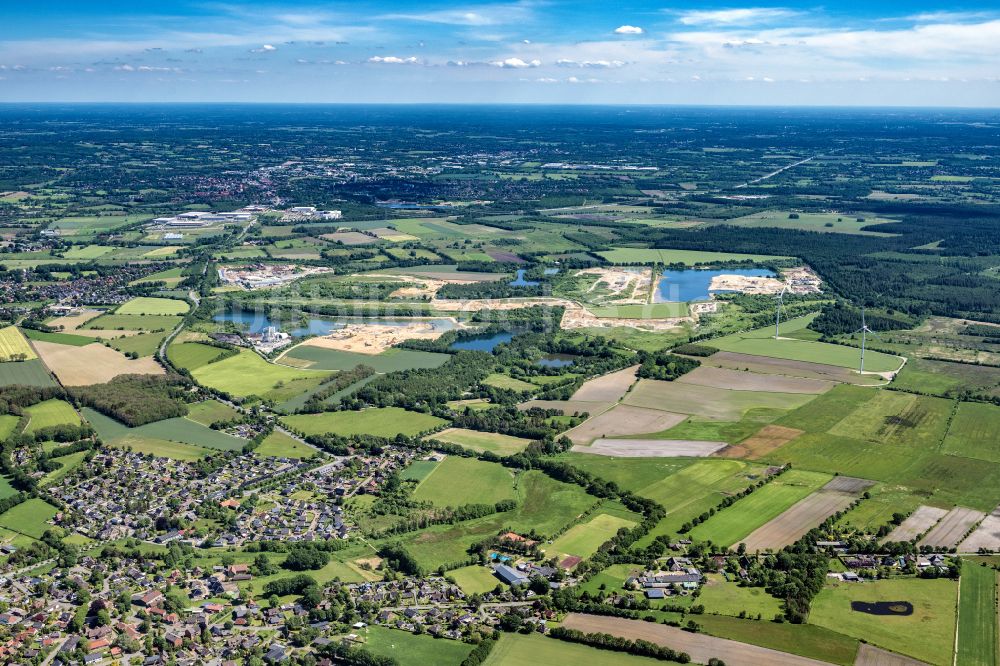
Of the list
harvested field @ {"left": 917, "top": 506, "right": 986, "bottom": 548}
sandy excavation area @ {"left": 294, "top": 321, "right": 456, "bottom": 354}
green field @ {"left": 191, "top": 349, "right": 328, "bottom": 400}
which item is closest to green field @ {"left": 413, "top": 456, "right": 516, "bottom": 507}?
green field @ {"left": 191, "top": 349, "right": 328, "bottom": 400}

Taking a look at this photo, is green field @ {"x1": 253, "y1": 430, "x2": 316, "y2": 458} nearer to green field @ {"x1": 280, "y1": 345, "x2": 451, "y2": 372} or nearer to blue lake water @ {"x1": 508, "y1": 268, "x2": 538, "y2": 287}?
green field @ {"x1": 280, "y1": 345, "x2": 451, "y2": 372}

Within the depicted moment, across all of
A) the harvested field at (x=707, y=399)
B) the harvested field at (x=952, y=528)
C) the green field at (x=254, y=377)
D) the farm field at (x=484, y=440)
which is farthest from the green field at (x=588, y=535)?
the green field at (x=254, y=377)

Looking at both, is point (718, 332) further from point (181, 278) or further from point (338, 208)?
point (338, 208)

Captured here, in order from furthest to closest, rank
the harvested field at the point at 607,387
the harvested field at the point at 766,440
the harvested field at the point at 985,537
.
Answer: the harvested field at the point at 607,387, the harvested field at the point at 766,440, the harvested field at the point at 985,537

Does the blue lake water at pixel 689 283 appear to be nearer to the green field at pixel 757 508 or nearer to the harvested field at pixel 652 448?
the harvested field at pixel 652 448

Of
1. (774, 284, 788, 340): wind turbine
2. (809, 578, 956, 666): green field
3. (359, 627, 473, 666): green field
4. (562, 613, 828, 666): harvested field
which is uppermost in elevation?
(774, 284, 788, 340): wind turbine

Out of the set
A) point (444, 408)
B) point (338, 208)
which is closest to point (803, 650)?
point (444, 408)
